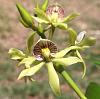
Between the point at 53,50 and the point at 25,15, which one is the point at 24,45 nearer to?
the point at 53,50

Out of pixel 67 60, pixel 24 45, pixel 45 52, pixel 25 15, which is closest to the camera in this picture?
pixel 25 15

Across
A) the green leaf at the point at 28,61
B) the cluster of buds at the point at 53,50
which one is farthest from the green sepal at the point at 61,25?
the green leaf at the point at 28,61

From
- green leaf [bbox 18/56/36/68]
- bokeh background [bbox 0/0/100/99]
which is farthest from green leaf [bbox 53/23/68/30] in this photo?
bokeh background [bbox 0/0/100/99]

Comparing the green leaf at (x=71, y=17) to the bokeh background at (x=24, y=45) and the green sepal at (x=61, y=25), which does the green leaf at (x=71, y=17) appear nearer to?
the green sepal at (x=61, y=25)

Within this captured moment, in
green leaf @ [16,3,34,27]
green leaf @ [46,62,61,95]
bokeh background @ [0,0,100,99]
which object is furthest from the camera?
bokeh background @ [0,0,100,99]

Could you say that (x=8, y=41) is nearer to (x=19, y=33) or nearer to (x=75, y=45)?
(x=19, y=33)

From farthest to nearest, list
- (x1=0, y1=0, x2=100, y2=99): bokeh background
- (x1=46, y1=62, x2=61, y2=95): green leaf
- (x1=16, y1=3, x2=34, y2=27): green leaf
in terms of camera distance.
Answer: (x1=0, y1=0, x2=100, y2=99): bokeh background, (x1=46, y1=62, x2=61, y2=95): green leaf, (x1=16, y1=3, x2=34, y2=27): green leaf

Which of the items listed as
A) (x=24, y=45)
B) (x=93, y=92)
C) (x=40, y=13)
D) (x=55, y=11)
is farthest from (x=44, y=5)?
Answer: (x=24, y=45)

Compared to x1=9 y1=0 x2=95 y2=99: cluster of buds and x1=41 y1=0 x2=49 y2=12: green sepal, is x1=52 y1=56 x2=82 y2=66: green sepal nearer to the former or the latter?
x1=9 y1=0 x2=95 y2=99: cluster of buds
